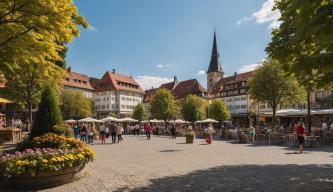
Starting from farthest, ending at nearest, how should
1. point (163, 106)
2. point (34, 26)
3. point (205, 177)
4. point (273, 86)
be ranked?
point (163, 106)
point (273, 86)
point (34, 26)
point (205, 177)

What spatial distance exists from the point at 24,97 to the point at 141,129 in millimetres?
19659

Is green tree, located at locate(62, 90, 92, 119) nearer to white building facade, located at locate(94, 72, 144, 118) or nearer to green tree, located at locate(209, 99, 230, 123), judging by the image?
white building facade, located at locate(94, 72, 144, 118)

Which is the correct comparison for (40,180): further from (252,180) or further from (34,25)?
(252,180)

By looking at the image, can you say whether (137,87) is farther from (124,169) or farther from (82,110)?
(124,169)

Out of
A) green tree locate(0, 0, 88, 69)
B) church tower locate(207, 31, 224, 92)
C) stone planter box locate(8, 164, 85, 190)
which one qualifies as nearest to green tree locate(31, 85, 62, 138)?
green tree locate(0, 0, 88, 69)

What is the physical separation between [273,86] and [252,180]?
30449 millimetres

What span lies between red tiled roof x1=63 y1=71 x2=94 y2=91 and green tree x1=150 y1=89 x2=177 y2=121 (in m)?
33.3

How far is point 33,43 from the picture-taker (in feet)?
36.4

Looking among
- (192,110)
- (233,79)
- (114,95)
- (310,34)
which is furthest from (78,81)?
(310,34)

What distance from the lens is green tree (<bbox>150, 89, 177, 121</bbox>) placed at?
65438mm

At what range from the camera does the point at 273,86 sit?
38219 millimetres

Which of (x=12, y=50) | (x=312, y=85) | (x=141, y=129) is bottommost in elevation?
(x=141, y=129)

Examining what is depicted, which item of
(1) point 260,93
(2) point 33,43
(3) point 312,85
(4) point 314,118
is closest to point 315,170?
(3) point 312,85

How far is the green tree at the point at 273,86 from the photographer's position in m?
37.9
